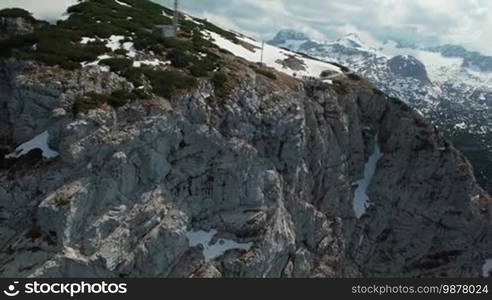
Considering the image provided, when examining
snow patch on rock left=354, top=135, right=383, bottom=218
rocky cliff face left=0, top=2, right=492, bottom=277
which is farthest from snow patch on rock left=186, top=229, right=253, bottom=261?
snow patch on rock left=354, top=135, right=383, bottom=218

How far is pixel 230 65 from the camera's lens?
68938 mm

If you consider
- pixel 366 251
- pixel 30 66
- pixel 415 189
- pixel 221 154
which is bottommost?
pixel 366 251

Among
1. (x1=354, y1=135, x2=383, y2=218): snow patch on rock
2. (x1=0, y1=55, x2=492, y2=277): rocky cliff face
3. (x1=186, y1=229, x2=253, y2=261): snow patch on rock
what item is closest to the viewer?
(x1=0, y1=55, x2=492, y2=277): rocky cliff face

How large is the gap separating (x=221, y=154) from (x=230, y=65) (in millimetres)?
14421

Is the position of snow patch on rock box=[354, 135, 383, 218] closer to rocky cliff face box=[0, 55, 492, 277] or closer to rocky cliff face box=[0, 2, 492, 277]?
rocky cliff face box=[0, 2, 492, 277]

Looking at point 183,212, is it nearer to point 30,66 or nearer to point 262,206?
point 262,206

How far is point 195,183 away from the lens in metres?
57.6

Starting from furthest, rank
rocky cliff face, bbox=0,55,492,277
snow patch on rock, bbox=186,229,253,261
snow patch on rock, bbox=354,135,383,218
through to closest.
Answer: snow patch on rock, bbox=354,135,383,218 < snow patch on rock, bbox=186,229,253,261 < rocky cliff face, bbox=0,55,492,277

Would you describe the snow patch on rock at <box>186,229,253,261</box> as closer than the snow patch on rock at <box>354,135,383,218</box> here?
Yes

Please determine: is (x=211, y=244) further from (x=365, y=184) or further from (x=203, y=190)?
(x=365, y=184)

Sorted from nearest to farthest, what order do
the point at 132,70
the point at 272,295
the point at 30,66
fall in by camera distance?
the point at 272,295 → the point at 30,66 → the point at 132,70

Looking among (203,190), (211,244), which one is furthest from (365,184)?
(211,244)

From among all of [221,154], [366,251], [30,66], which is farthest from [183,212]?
[366,251]

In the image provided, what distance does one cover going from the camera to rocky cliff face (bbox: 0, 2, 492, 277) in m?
47.4
